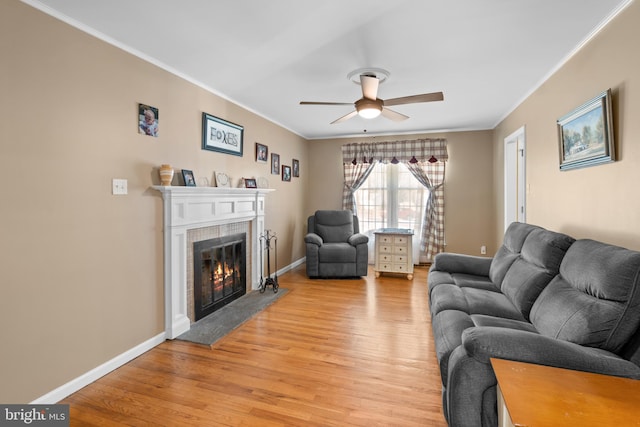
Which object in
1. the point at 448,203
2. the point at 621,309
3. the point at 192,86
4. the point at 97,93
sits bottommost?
the point at 621,309

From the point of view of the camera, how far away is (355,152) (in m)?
6.05

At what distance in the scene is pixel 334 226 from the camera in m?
5.46

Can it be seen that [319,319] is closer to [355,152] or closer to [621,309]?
[621,309]

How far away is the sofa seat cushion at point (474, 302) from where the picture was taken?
220 cm

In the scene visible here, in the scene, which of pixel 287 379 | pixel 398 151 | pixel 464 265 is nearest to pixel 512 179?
pixel 398 151

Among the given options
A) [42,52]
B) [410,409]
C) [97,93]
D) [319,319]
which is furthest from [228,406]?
[42,52]

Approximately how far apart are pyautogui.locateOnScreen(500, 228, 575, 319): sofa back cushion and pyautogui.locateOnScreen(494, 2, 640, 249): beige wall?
0.33 m

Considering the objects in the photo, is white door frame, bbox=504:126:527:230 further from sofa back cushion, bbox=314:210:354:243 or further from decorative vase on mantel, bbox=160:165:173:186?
decorative vase on mantel, bbox=160:165:173:186

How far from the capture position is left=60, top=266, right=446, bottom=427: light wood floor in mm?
1888

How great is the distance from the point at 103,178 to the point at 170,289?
1.11 metres

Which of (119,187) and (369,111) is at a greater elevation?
(369,111)

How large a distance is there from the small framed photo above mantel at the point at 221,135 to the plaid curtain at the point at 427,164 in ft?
8.86

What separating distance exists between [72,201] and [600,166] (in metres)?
3.62

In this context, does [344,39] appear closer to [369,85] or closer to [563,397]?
[369,85]
